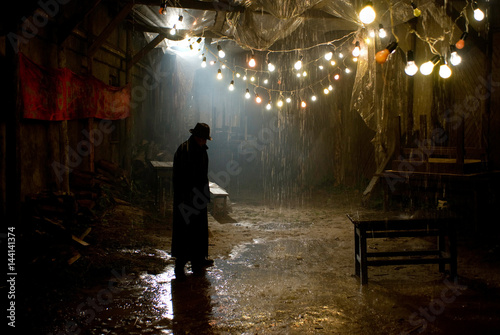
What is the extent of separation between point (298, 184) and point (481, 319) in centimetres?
1185

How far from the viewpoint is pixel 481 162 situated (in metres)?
7.63

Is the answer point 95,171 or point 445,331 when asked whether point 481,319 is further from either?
point 95,171

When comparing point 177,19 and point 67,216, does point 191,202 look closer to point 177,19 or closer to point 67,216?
point 67,216

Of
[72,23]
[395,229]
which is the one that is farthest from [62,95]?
[395,229]

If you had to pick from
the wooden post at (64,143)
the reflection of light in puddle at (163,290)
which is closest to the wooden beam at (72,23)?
the wooden post at (64,143)

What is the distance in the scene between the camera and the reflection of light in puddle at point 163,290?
430cm

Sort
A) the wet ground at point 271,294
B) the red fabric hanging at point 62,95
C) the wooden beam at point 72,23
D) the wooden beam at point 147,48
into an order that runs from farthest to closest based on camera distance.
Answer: the wooden beam at point 147,48 < the wooden beam at point 72,23 < the red fabric hanging at point 62,95 < the wet ground at point 271,294

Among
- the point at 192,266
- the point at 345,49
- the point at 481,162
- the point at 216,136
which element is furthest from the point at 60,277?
the point at 216,136
